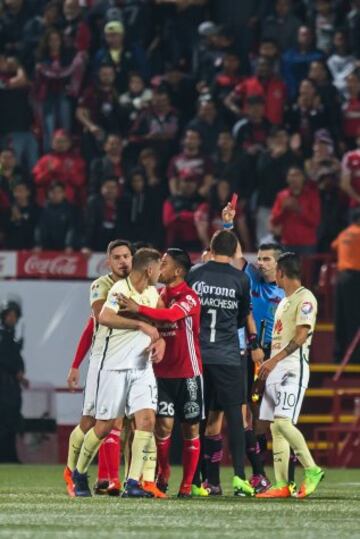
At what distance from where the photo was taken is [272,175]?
2217cm

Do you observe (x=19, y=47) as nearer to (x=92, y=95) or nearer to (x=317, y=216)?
(x=92, y=95)

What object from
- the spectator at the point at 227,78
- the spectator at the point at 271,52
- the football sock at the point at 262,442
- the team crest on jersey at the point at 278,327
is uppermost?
the spectator at the point at 271,52

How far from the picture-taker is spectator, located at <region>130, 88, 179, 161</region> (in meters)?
23.6

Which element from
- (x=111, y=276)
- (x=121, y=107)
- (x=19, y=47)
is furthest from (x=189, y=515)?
(x=19, y=47)

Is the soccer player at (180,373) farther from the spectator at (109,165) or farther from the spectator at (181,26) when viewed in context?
the spectator at (181,26)

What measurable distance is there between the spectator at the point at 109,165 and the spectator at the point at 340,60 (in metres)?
2.99

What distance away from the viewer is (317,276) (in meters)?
22.1

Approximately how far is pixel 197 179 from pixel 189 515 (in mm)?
10856

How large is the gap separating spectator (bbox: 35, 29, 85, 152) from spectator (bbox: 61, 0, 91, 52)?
0.49 meters

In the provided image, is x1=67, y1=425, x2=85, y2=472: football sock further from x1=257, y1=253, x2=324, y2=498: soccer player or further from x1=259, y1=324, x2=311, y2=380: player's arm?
x1=259, y1=324, x2=311, y2=380: player's arm

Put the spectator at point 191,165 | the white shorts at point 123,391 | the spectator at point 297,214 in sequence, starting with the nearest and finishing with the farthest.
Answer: the white shorts at point 123,391 < the spectator at point 297,214 < the spectator at point 191,165

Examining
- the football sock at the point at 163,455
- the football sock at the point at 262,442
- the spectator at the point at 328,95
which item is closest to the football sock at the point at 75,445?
the football sock at the point at 163,455

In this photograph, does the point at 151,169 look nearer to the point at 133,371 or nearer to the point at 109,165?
the point at 109,165

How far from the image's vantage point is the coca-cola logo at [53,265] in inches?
817
